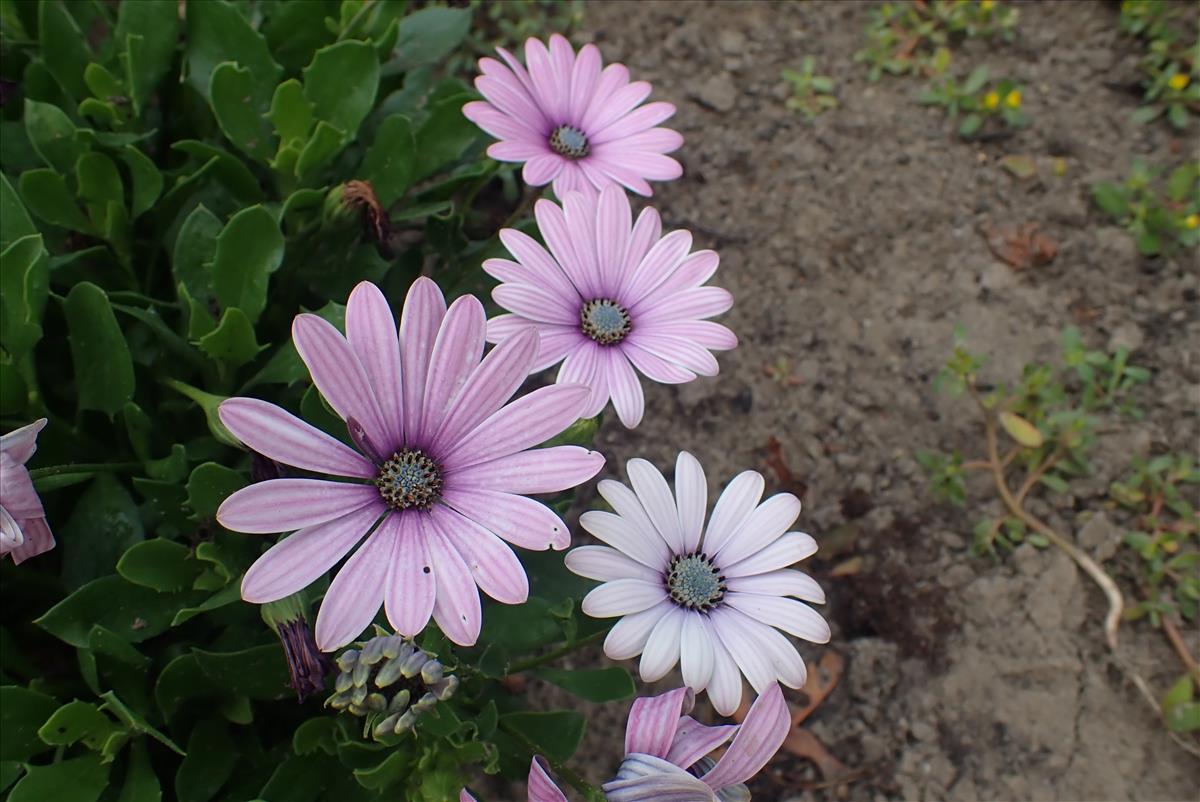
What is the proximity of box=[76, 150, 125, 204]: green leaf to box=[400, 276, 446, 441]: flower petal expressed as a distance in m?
1.12

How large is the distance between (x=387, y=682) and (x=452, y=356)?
455 mm

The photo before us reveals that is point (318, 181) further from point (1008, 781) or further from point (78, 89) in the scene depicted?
point (1008, 781)

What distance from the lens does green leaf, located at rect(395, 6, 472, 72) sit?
2688mm

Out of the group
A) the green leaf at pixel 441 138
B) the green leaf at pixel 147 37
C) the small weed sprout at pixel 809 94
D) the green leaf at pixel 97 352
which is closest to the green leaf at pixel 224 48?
the green leaf at pixel 147 37

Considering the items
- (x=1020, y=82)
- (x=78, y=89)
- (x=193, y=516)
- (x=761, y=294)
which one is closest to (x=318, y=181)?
(x=78, y=89)

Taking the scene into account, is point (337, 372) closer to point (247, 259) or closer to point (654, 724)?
point (654, 724)

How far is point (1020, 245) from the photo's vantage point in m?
3.10

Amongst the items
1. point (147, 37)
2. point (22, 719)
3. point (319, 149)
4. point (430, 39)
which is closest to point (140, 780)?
point (22, 719)

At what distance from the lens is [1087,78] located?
133 inches

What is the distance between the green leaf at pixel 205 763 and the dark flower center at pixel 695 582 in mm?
933

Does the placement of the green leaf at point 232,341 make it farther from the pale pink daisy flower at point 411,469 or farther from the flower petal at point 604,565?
the flower petal at point 604,565

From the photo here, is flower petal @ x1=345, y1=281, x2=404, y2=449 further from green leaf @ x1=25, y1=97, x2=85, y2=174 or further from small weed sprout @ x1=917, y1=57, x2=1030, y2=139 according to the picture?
small weed sprout @ x1=917, y1=57, x2=1030, y2=139

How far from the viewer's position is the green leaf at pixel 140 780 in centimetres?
178

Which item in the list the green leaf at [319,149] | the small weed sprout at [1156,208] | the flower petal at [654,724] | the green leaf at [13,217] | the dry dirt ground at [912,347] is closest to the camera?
the flower petal at [654,724]
